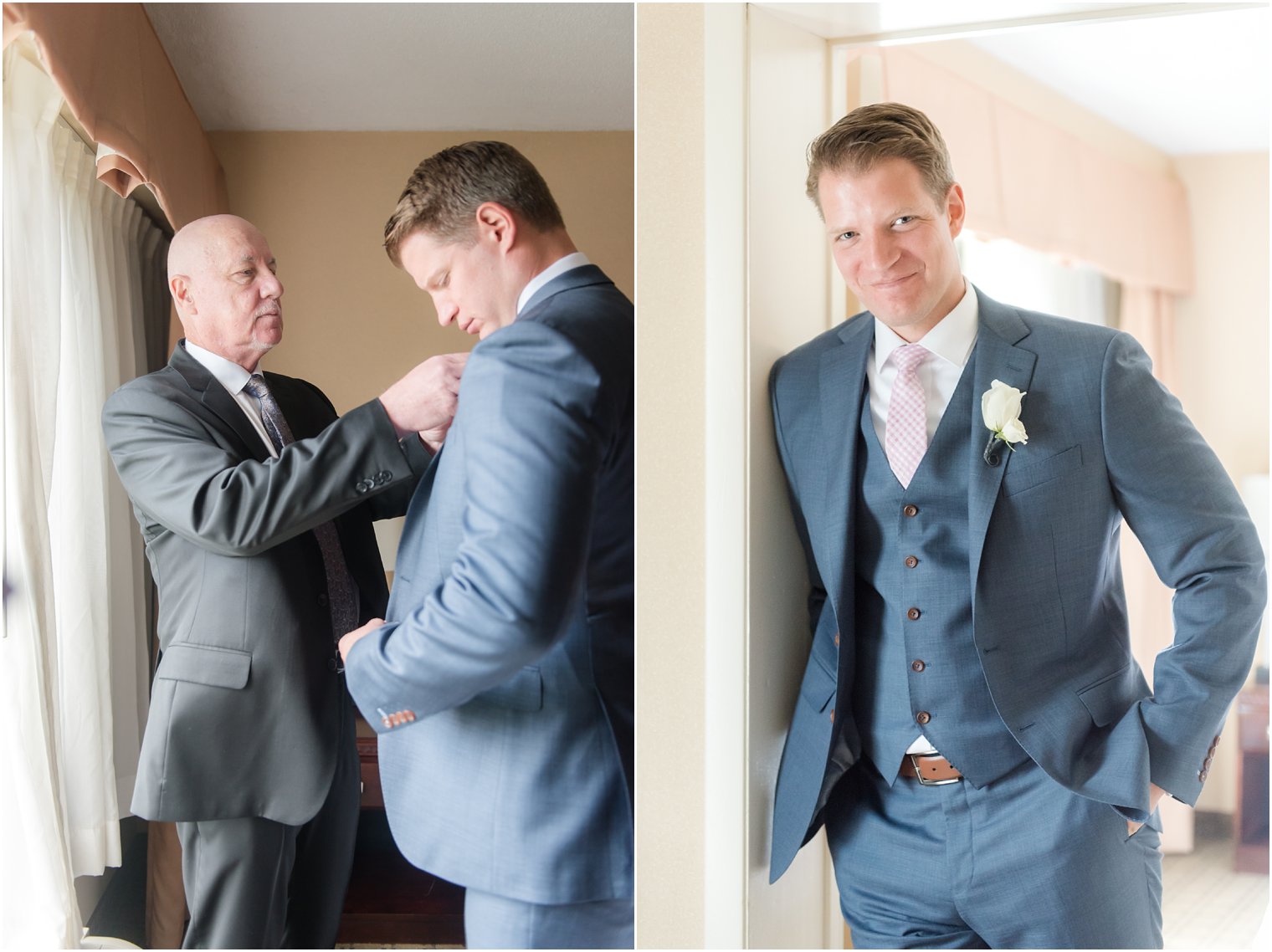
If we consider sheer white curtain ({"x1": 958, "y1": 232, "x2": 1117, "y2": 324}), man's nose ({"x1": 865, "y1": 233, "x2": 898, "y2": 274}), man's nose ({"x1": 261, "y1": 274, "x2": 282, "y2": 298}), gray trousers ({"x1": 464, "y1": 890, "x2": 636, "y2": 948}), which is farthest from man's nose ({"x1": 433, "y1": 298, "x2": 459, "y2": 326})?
sheer white curtain ({"x1": 958, "y1": 232, "x2": 1117, "y2": 324})

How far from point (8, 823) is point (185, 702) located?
14.6 inches

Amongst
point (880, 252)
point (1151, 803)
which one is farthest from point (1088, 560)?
point (880, 252)

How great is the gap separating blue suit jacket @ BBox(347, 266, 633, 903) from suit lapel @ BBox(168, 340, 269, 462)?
0.87ft

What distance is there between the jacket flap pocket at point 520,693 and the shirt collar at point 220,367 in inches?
24.1

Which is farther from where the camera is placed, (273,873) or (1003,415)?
(273,873)

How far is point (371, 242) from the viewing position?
1529 millimetres

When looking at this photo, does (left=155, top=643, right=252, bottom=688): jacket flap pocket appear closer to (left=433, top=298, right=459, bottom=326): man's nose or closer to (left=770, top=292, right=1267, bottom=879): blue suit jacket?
(left=433, top=298, right=459, bottom=326): man's nose

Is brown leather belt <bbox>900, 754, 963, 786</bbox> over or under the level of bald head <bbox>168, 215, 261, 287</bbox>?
under

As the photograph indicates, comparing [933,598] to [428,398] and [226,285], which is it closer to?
[428,398]

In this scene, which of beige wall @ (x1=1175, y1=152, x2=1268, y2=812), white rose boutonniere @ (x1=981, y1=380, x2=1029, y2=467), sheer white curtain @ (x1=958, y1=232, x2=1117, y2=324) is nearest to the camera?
white rose boutonniere @ (x1=981, y1=380, x2=1029, y2=467)

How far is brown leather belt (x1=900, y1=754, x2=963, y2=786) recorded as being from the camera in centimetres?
154

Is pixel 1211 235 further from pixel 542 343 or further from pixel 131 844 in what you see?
pixel 131 844

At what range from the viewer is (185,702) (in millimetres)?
1542

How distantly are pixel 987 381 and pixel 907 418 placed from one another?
0.13 meters
